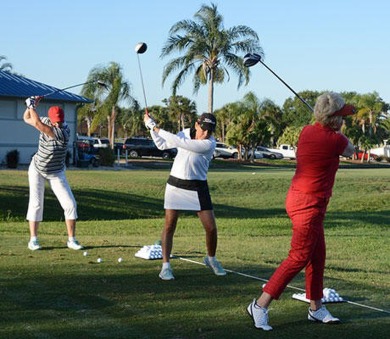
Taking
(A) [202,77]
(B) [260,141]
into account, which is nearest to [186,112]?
(B) [260,141]

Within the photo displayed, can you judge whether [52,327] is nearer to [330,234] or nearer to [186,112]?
[330,234]

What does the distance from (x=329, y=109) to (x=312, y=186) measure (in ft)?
2.13

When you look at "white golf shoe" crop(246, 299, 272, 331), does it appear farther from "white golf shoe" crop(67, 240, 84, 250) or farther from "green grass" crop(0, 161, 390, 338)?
"white golf shoe" crop(67, 240, 84, 250)

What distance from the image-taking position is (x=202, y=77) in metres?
50.2

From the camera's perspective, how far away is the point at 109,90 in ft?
173

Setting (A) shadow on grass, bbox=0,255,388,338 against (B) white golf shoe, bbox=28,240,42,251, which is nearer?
(A) shadow on grass, bbox=0,255,388,338

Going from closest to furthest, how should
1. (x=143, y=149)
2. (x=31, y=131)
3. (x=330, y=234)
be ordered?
(x=330, y=234)
(x=31, y=131)
(x=143, y=149)

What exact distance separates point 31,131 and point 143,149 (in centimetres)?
2184

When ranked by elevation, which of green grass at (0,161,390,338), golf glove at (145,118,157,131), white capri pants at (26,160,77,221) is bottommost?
green grass at (0,161,390,338)

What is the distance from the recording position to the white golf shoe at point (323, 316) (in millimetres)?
6367

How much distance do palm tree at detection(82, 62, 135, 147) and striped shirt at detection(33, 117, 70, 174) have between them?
4296 centimetres

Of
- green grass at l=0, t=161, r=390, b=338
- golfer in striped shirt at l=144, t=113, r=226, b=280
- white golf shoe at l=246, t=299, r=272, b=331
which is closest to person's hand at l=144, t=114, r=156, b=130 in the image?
golfer in striped shirt at l=144, t=113, r=226, b=280

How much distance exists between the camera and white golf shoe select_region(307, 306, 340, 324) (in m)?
6.37

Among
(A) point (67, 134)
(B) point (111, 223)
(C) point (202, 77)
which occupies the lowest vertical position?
(B) point (111, 223)
